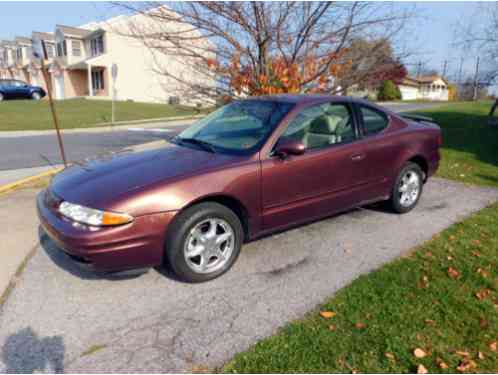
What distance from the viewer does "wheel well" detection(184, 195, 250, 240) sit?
3.31 meters

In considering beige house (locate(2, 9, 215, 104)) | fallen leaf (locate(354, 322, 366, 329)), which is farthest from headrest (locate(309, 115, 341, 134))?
beige house (locate(2, 9, 215, 104))

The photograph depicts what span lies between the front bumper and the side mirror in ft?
3.93

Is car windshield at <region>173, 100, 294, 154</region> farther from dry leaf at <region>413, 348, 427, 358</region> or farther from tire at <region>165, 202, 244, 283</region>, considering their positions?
dry leaf at <region>413, 348, 427, 358</region>

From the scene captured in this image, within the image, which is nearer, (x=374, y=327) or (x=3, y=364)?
(x=3, y=364)

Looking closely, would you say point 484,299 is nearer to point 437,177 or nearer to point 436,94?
point 437,177

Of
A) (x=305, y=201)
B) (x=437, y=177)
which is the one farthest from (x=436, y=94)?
(x=305, y=201)

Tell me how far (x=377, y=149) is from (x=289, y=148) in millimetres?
1477

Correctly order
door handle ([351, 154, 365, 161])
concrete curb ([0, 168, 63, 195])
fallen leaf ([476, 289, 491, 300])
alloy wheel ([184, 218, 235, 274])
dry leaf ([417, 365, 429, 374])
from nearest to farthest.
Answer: dry leaf ([417, 365, 429, 374])
fallen leaf ([476, 289, 491, 300])
alloy wheel ([184, 218, 235, 274])
door handle ([351, 154, 365, 161])
concrete curb ([0, 168, 63, 195])

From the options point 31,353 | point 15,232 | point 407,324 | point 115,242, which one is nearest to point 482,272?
point 407,324

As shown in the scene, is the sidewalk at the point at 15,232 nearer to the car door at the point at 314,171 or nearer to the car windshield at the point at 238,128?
the car windshield at the point at 238,128

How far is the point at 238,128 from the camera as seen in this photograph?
4.04 meters

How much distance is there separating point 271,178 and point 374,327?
1548 mm

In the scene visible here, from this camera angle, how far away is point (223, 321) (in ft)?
9.17

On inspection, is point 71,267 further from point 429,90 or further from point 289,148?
point 429,90
